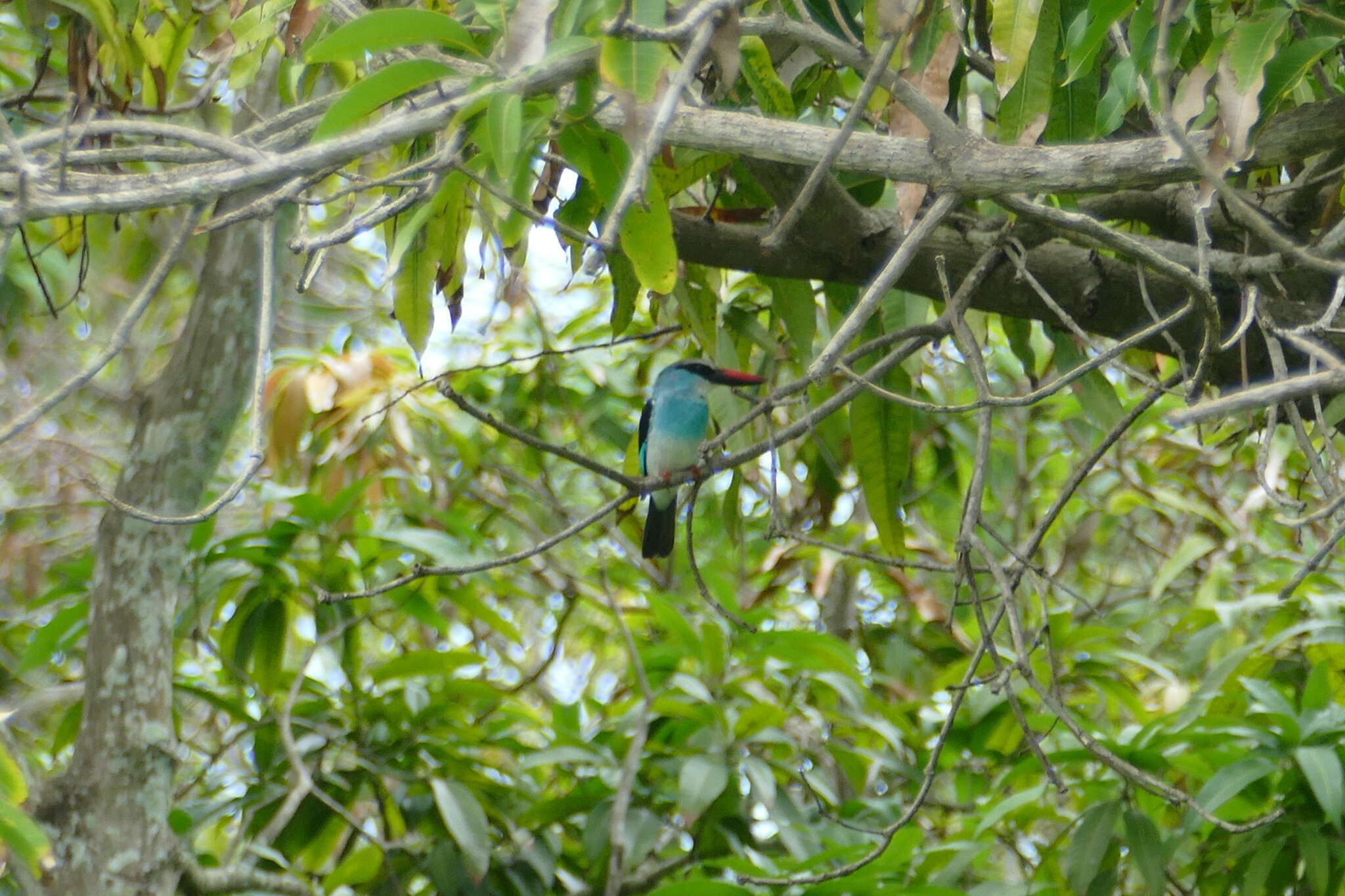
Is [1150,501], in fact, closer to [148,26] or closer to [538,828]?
[538,828]

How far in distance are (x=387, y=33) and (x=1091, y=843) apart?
2487 mm

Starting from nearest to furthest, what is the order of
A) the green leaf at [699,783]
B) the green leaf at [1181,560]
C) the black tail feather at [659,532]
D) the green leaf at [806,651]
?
the green leaf at [699,783] → the green leaf at [806,651] → the green leaf at [1181,560] → the black tail feather at [659,532]

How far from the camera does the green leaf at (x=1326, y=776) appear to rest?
263cm

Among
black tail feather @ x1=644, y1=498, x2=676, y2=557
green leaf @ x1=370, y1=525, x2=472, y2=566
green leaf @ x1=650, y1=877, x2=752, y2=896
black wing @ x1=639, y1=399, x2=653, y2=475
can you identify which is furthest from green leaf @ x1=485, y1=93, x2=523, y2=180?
black wing @ x1=639, y1=399, x2=653, y2=475

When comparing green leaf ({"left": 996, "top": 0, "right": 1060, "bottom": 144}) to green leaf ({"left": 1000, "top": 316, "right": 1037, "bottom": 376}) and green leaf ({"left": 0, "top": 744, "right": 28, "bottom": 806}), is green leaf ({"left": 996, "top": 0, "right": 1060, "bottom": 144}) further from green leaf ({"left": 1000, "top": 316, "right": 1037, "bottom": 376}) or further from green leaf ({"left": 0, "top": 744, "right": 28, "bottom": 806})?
green leaf ({"left": 0, "top": 744, "right": 28, "bottom": 806})

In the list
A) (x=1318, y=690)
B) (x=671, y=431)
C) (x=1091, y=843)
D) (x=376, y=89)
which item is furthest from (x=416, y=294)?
(x=1318, y=690)

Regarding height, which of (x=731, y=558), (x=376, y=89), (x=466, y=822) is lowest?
(x=466, y=822)

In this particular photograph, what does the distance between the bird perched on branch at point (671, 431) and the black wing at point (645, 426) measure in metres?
0.02

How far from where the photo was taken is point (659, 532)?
14.6 ft

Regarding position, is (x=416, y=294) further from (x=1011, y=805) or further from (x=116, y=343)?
(x=1011, y=805)

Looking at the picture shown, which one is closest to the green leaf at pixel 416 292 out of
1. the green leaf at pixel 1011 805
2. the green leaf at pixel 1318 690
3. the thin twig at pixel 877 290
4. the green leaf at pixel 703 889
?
the thin twig at pixel 877 290

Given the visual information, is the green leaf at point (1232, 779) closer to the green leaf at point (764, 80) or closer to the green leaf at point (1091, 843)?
the green leaf at point (1091, 843)

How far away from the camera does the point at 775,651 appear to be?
3523 mm

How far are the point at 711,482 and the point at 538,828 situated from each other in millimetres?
2004
